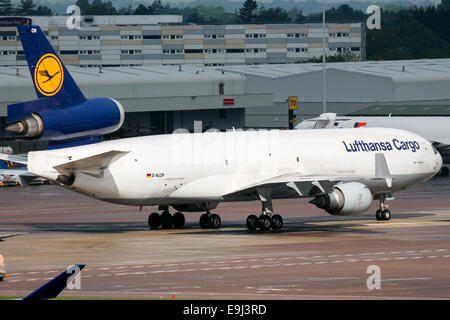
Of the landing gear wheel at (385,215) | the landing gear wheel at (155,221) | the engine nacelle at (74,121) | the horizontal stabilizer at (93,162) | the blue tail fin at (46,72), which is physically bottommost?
the landing gear wheel at (385,215)

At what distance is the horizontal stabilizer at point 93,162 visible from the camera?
41.5 meters

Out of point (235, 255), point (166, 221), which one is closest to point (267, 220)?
point (166, 221)

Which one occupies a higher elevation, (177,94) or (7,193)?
(177,94)

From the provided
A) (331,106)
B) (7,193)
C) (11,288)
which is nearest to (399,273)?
(11,288)

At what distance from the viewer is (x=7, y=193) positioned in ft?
258

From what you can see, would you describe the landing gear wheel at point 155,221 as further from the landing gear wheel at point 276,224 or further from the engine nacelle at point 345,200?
the engine nacelle at point 345,200

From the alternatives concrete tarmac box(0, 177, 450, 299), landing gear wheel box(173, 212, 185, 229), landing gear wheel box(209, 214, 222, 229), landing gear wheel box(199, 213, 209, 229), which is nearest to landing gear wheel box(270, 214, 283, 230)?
concrete tarmac box(0, 177, 450, 299)

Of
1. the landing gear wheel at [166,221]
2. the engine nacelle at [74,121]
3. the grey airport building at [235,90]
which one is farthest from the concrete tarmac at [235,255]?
the grey airport building at [235,90]

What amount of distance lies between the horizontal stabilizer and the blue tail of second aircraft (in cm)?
398

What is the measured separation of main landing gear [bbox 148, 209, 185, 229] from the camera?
48531 mm

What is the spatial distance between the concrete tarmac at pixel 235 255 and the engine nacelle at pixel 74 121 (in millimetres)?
4654

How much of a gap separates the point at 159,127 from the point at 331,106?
2803cm
